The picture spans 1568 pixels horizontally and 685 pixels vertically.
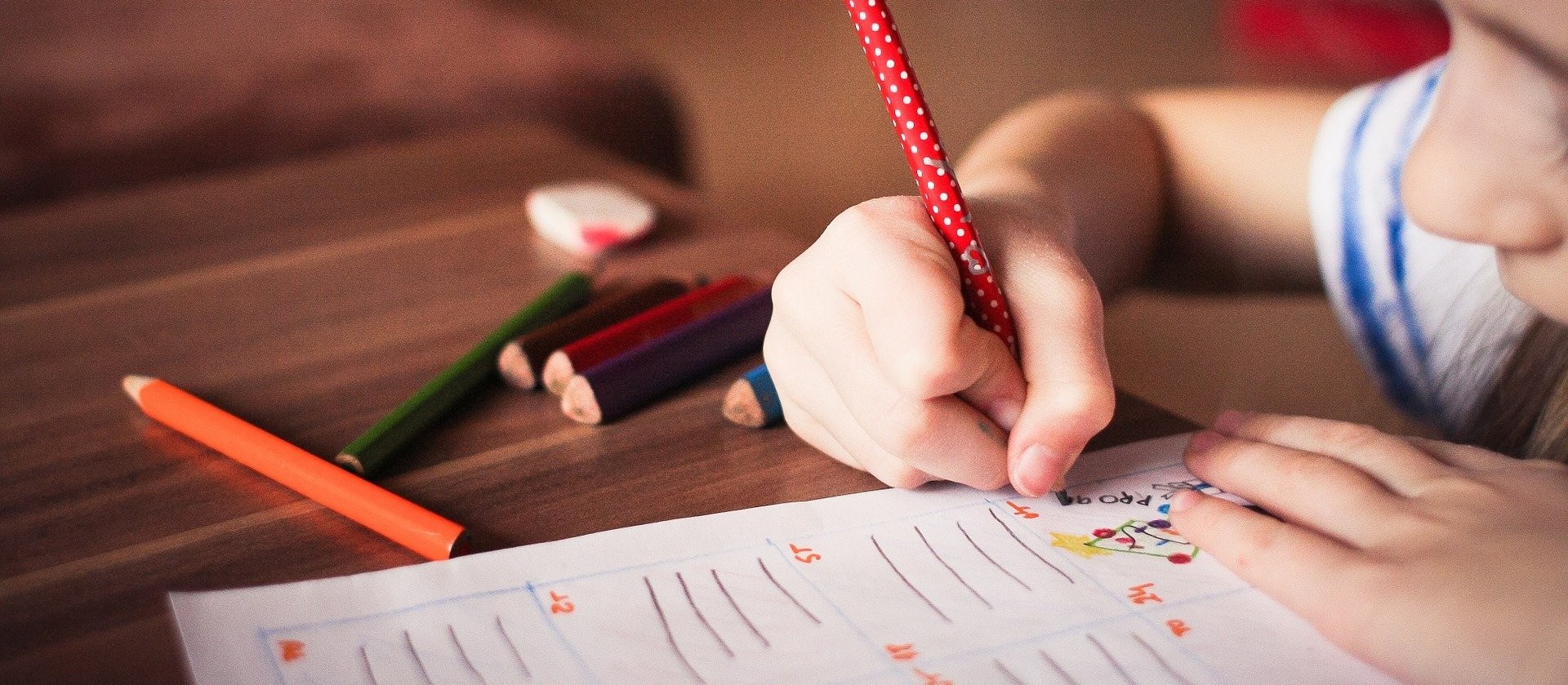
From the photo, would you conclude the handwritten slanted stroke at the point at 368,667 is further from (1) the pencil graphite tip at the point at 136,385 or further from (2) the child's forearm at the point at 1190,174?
(2) the child's forearm at the point at 1190,174

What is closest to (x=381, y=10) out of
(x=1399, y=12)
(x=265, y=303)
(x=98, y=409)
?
(x=265, y=303)

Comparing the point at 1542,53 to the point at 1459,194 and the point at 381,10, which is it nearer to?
the point at 1459,194

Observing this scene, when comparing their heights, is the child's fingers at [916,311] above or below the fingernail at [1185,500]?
above

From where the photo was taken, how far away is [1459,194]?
0.35 m

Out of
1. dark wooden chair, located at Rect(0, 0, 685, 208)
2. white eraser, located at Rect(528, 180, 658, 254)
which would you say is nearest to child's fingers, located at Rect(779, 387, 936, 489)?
white eraser, located at Rect(528, 180, 658, 254)

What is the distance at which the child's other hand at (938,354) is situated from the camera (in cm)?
35

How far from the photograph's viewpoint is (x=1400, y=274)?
606 mm

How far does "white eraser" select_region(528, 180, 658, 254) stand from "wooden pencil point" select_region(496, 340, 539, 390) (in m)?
0.16

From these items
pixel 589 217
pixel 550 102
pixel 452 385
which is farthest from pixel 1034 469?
pixel 550 102

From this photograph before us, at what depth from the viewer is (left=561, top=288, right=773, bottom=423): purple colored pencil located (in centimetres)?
44

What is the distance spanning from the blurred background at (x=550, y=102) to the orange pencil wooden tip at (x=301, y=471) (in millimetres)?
205

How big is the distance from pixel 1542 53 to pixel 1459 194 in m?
0.06

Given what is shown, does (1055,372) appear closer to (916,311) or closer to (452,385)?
(916,311)

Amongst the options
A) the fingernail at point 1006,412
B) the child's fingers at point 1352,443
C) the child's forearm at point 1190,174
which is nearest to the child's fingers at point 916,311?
the fingernail at point 1006,412
